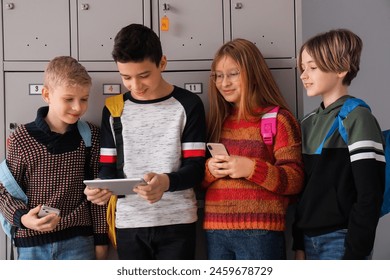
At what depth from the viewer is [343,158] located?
2.09 meters

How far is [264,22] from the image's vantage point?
2.65m

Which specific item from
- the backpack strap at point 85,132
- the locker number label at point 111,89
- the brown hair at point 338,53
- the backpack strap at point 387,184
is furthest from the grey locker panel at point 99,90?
the backpack strap at point 387,184

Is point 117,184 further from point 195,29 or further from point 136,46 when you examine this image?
point 195,29

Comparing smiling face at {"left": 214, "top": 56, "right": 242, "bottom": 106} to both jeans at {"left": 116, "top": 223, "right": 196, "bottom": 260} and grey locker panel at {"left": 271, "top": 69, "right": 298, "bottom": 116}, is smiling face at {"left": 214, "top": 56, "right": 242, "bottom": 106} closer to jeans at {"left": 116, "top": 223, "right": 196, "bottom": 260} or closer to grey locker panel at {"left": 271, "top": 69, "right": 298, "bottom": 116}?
grey locker panel at {"left": 271, "top": 69, "right": 298, "bottom": 116}

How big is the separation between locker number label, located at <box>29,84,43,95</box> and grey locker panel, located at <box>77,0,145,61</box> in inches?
10.6

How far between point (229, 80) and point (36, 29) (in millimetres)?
1098

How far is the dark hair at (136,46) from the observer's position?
2166 millimetres

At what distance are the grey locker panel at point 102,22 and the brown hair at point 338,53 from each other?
0.97m

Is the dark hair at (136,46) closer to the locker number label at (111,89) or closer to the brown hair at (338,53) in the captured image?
the locker number label at (111,89)

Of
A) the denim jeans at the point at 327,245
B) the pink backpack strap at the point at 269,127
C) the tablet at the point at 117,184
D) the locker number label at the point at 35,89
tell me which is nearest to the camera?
the tablet at the point at 117,184

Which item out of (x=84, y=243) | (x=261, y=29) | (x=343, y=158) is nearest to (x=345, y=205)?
(x=343, y=158)

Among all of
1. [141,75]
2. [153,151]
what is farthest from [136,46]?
[153,151]
